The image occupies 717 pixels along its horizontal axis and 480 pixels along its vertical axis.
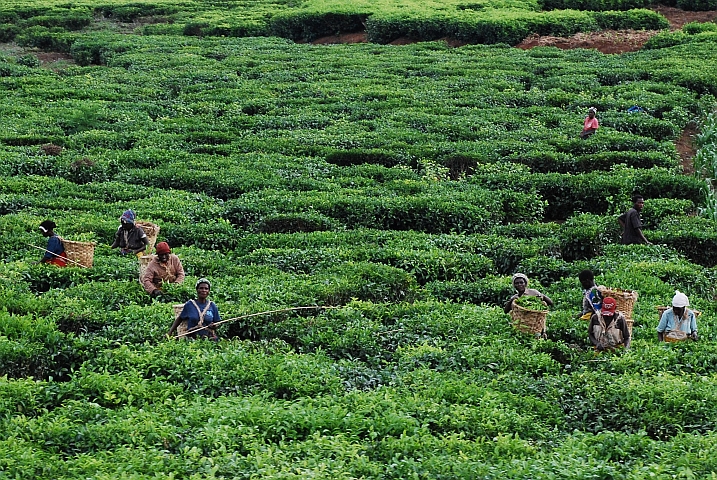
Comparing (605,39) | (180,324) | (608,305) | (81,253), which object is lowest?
(180,324)

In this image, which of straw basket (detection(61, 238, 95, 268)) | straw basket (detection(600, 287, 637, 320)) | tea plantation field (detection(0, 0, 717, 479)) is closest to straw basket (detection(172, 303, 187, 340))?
tea plantation field (detection(0, 0, 717, 479))

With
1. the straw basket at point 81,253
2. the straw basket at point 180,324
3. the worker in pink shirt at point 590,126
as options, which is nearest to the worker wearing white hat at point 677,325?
the straw basket at point 180,324

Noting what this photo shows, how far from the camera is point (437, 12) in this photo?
49375mm

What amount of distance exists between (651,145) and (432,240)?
10.3 m

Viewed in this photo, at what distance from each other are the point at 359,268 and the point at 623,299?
4.83 meters

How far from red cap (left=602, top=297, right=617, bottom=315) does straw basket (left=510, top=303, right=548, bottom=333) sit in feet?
3.27

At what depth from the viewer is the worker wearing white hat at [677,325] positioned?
13.5 m

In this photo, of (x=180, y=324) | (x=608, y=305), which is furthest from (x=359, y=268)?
(x=608, y=305)

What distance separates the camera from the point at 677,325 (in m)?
13.5

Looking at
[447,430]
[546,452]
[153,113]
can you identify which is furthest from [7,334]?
[153,113]

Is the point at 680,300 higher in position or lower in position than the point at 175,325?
higher

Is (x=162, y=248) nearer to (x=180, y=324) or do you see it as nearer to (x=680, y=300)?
(x=180, y=324)

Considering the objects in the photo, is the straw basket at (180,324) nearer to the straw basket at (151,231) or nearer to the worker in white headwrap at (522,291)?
the straw basket at (151,231)

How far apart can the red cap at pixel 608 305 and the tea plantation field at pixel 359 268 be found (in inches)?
24.0
